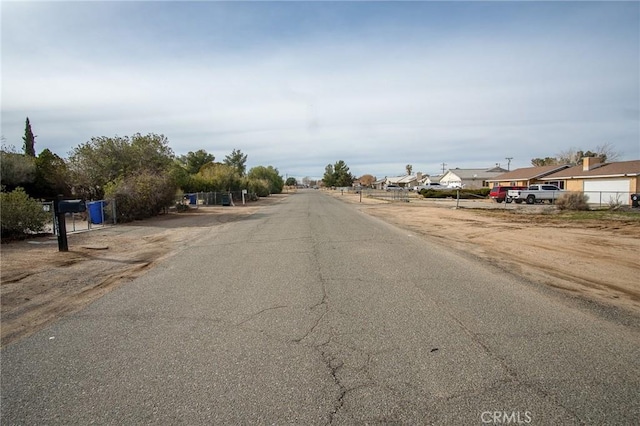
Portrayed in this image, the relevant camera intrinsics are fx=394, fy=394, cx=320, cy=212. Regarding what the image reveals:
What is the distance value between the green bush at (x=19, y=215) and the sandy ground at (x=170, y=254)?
0.96 metres

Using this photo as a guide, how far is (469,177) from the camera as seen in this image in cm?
9031

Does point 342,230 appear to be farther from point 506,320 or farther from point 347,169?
point 347,169

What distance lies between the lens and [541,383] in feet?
11.4

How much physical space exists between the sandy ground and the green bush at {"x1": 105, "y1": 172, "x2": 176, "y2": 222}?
4381mm

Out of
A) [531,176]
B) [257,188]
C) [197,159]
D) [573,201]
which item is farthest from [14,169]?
[531,176]

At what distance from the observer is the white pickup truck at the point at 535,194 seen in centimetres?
3834

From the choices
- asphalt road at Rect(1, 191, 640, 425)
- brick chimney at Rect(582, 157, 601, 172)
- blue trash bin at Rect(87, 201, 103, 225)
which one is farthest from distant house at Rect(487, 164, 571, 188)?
asphalt road at Rect(1, 191, 640, 425)

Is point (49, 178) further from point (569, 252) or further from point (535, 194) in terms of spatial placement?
Answer: point (535, 194)

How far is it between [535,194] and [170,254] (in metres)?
37.4

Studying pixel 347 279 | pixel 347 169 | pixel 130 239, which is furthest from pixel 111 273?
pixel 347 169

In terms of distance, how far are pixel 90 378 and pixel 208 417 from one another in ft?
4.90

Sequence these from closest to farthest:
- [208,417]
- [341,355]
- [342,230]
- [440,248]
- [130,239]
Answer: [208,417]
[341,355]
[440,248]
[130,239]
[342,230]

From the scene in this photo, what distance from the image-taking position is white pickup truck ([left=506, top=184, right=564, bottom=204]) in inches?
1510

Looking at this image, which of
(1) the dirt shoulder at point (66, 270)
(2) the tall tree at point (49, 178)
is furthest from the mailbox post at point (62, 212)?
(2) the tall tree at point (49, 178)
